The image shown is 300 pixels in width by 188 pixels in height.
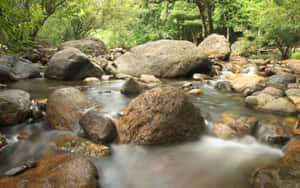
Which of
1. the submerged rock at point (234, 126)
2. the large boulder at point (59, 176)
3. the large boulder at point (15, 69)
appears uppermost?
the large boulder at point (15, 69)

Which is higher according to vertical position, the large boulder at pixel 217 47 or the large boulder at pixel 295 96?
the large boulder at pixel 217 47

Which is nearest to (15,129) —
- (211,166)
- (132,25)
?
(211,166)

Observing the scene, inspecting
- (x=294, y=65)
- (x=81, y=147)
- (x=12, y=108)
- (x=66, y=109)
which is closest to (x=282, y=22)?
(x=294, y=65)

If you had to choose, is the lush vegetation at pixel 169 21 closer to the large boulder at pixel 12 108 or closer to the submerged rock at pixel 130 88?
the large boulder at pixel 12 108

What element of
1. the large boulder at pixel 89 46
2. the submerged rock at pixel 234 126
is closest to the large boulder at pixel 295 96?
the submerged rock at pixel 234 126

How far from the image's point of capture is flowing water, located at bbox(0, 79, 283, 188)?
7.75 ft

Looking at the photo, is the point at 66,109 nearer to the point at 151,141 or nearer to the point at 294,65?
the point at 151,141

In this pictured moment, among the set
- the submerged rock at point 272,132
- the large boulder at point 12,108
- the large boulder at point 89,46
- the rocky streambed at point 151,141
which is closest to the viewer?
the rocky streambed at point 151,141

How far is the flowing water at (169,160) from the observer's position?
93.0 inches

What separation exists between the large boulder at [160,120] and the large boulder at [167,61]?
14.4 feet

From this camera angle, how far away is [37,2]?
9.69 meters

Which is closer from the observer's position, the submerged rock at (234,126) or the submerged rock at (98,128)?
the submerged rock at (98,128)

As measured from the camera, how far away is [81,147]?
111 inches

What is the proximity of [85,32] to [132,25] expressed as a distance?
4637mm
